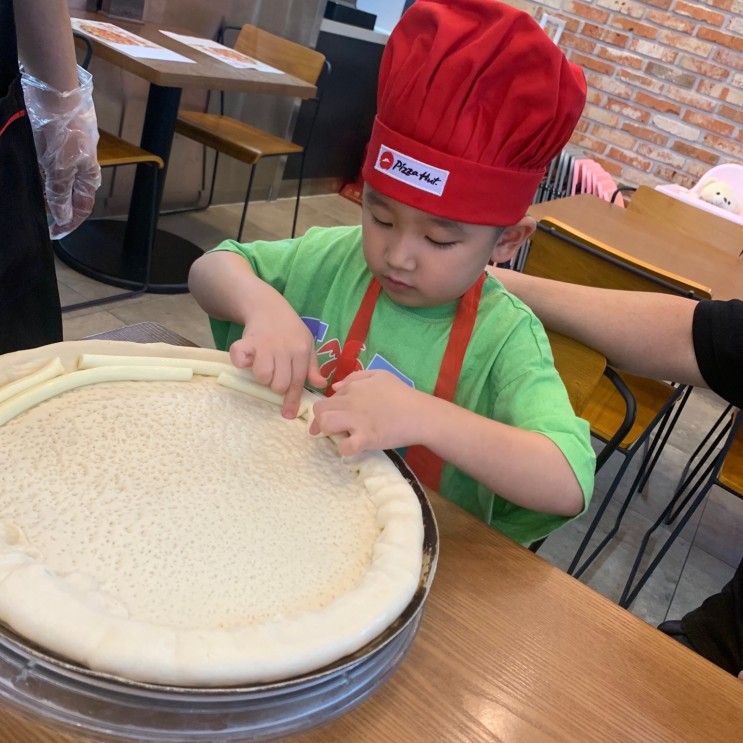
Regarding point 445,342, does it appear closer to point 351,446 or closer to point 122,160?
point 351,446

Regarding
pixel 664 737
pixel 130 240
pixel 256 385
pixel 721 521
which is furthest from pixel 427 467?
pixel 130 240

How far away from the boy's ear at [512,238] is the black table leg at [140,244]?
7.04 feet

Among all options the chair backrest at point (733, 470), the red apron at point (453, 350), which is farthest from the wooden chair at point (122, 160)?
the chair backrest at point (733, 470)

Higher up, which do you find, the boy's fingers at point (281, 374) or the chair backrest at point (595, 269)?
the boy's fingers at point (281, 374)

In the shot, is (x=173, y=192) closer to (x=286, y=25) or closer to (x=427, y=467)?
(x=286, y=25)

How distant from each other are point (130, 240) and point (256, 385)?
8.27 ft

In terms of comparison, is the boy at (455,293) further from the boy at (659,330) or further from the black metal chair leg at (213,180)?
the black metal chair leg at (213,180)

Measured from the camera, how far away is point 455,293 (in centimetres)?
85

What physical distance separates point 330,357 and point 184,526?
0.47m

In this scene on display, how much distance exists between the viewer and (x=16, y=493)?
1.55 feet

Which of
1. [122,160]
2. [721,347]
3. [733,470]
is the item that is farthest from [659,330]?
[122,160]

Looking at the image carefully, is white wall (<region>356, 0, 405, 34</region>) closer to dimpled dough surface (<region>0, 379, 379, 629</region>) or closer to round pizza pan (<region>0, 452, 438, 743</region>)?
dimpled dough surface (<region>0, 379, 379, 629</region>)

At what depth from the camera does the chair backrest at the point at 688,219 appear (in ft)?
8.75

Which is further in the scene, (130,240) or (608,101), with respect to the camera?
(608,101)
